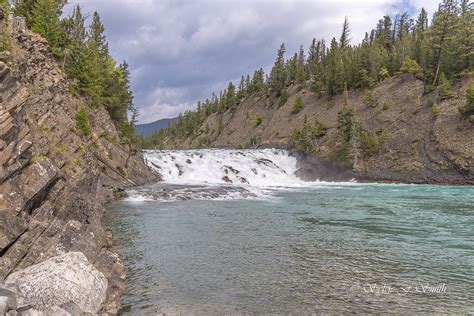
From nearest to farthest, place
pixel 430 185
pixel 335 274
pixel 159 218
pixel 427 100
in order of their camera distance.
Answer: pixel 335 274, pixel 159 218, pixel 430 185, pixel 427 100

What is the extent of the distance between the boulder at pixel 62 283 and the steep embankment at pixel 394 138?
52582mm

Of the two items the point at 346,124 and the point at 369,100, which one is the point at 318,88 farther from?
the point at 346,124

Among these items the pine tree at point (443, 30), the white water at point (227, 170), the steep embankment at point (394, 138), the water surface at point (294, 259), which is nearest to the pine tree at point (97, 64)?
the white water at point (227, 170)

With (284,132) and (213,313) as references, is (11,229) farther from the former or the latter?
(284,132)

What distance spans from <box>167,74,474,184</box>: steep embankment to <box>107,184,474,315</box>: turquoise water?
29205 mm

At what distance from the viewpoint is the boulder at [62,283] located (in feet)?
28.9

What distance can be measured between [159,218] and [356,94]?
6799 cm

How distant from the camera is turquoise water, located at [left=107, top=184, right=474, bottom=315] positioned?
34.8 feet

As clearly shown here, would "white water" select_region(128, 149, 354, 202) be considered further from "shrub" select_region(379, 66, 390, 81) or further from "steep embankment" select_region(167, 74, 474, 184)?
"shrub" select_region(379, 66, 390, 81)

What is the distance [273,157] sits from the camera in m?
67.2

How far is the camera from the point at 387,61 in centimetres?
8019

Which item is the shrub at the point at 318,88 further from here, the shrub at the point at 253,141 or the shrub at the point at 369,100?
the shrub at the point at 369,100

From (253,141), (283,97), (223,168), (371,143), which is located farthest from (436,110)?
(283,97)

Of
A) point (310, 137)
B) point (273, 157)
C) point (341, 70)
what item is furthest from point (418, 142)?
point (341, 70)
